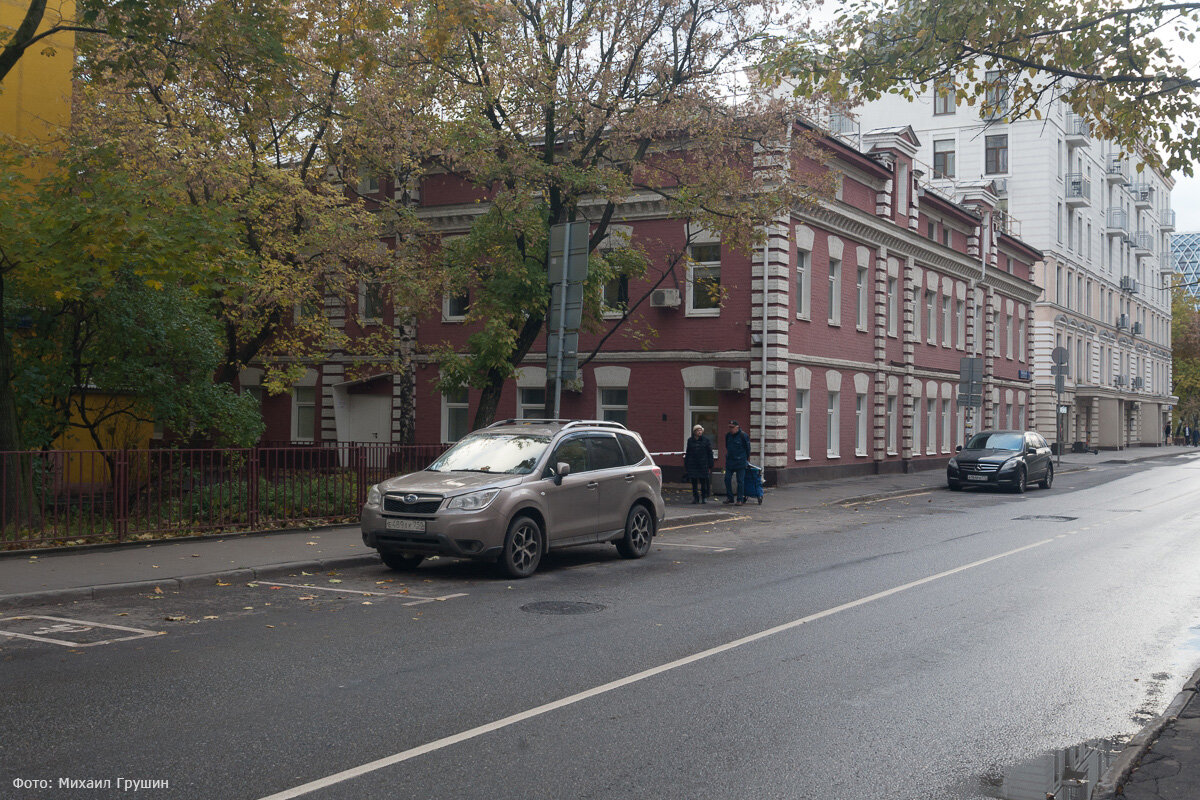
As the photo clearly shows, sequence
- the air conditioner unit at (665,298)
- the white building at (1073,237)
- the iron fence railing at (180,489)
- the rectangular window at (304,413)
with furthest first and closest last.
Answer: the white building at (1073,237), the rectangular window at (304,413), the air conditioner unit at (665,298), the iron fence railing at (180,489)

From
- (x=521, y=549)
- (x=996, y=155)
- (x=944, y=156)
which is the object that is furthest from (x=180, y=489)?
(x=996, y=155)

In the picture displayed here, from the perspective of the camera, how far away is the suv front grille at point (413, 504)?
12003mm

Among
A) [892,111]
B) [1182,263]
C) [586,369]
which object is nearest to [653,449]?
[586,369]

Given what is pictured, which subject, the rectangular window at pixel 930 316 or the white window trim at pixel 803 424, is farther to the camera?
A: the rectangular window at pixel 930 316

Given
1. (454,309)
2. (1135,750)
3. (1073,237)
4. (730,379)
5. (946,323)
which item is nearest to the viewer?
(1135,750)

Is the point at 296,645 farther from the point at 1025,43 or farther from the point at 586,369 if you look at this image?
the point at 586,369

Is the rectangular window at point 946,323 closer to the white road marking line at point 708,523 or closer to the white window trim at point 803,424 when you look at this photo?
the white window trim at point 803,424

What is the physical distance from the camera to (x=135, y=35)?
12.1m

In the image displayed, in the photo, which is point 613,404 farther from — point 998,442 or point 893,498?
point 998,442

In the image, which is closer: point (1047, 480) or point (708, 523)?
point (708, 523)

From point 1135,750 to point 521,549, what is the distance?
7699 millimetres

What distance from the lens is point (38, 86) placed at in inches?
851

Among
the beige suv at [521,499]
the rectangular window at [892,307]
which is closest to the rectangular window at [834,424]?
the rectangular window at [892,307]

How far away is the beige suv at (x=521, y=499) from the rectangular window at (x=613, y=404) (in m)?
15.6
